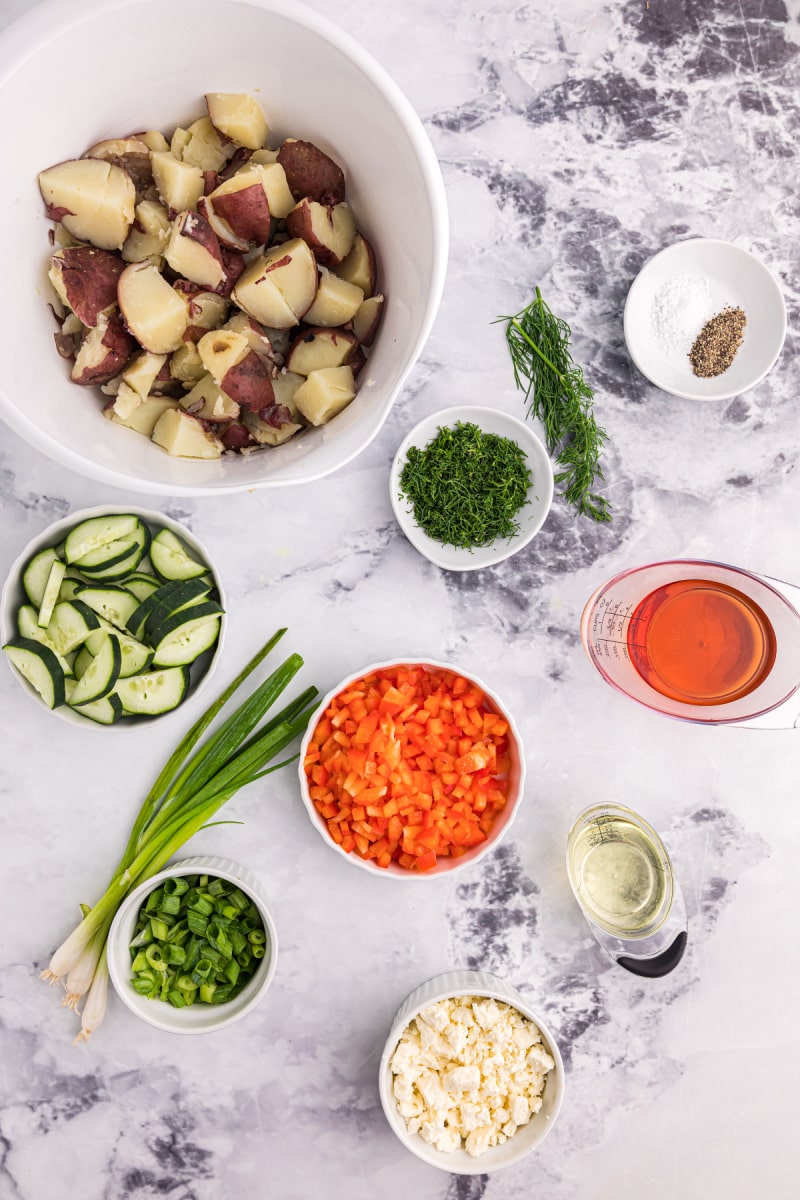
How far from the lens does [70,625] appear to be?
1.65 meters

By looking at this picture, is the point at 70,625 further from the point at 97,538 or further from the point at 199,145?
the point at 199,145

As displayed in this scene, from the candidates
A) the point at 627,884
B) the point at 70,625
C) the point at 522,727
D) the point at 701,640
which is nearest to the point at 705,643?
the point at 701,640

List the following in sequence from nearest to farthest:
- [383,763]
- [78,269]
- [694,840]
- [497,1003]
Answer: [78,269]
[383,763]
[497,1003]
[694,840]

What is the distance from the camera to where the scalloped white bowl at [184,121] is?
1.22 metres

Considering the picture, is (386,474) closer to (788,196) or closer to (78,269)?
(78,269)

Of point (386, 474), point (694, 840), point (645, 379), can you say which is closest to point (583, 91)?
point (645, 379)

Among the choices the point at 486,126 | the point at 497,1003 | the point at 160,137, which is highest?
the point at 160,137

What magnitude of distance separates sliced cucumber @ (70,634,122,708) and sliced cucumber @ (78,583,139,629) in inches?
2.9

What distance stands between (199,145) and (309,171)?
20 centimetres

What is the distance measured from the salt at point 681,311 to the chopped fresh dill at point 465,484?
42 cm

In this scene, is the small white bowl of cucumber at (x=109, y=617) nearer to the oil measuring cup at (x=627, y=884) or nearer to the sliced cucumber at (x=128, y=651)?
the sliced cucumber at (x=128, y=651)

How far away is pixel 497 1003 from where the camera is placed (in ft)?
5.85

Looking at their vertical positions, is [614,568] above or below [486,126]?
below

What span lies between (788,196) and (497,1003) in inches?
73.5
